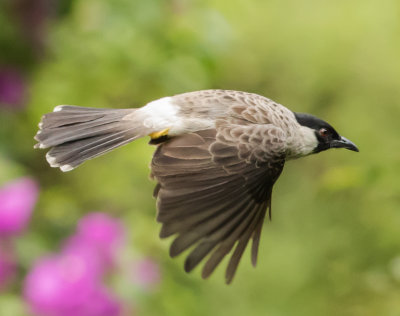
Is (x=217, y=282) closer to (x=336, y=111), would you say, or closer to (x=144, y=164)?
(x=144, y=164)

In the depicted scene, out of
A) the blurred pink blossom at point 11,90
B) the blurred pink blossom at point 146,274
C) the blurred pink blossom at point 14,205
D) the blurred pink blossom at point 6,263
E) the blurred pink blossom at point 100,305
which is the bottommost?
the blurred pink blossom at point 100,305

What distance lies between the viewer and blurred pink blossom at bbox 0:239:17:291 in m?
4.07

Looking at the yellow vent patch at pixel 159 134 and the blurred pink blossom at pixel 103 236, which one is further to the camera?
the blurred pink blossom at pixel 103 236

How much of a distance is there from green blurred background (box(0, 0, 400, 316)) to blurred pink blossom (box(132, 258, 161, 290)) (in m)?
0.09

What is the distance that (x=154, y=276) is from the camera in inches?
168

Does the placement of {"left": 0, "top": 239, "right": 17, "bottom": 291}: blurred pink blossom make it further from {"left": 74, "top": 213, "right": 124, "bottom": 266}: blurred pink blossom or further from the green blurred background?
{"left": 74, "top": 213, "right": 124, "bottom": 266}: blurred pink blossom

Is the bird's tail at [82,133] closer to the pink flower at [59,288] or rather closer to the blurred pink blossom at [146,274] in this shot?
the pink flower at [59,288]

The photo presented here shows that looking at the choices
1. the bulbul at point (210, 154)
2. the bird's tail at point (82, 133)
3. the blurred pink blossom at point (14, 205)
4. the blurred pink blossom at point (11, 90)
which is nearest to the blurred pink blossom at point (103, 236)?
the blurred pink blossom at point (14, 205)

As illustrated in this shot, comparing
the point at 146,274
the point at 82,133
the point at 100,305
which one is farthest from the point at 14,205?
the point at 82,133

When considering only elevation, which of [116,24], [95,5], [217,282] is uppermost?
[95,5]

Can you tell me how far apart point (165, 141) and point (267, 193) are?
1.53 feet

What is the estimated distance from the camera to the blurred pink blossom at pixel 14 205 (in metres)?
4.07

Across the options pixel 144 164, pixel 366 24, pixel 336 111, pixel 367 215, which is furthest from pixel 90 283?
pixel 366 24

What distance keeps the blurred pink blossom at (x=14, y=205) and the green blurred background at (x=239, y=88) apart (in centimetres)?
16
